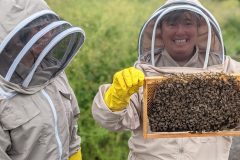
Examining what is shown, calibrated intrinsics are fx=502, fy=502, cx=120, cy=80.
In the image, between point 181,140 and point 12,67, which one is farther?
point 181,140

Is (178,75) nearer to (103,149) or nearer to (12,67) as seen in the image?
(12,67)

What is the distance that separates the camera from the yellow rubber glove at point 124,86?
2963mm

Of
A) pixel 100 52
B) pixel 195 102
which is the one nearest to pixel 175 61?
pixel 195 102

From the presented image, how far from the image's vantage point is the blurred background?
5.67 meters

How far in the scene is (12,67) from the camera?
2799 millimetres

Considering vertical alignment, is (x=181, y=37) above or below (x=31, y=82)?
above

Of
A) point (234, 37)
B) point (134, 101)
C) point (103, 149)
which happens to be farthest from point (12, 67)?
point (234, 37)

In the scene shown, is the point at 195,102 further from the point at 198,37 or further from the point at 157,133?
the point at 198,37

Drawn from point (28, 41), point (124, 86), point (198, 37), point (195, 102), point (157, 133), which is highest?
point (28, 41)

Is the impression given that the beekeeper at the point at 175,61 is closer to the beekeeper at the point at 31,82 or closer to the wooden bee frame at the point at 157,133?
the wooden bee frame at the point at 157,133

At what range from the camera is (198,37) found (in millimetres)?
3439

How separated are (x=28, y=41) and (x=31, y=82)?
245mm

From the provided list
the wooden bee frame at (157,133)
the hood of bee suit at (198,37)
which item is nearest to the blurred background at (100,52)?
the hood of bee suit at (198,37)

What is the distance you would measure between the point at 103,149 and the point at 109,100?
104 inches
